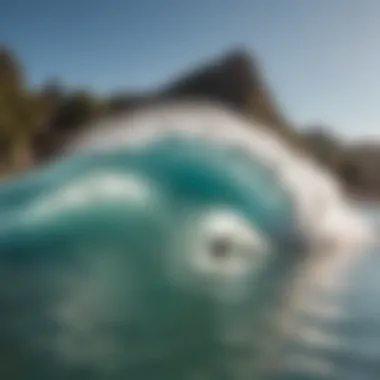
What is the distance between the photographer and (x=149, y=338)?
2.32m

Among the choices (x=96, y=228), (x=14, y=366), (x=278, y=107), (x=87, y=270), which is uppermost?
(x=278, y=107)

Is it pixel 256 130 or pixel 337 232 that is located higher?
pixel 256 130

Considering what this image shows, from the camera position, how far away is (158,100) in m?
2.98

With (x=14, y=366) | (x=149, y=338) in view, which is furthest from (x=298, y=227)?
(x=14, y=366)

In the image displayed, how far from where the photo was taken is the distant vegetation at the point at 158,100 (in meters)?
2.90

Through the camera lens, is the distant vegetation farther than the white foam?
No

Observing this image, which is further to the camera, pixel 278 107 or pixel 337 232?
pixel 337 232

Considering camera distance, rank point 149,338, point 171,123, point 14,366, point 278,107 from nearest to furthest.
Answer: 1. point 14,366
2. point 149,338
3. point 278,107
4. point 171,123

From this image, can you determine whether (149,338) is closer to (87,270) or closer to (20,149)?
(87,270)

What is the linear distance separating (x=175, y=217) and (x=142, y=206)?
19cm

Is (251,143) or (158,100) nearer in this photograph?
(158,100)

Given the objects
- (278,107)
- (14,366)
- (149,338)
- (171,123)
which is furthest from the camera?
(171,123)

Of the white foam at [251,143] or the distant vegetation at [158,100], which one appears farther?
the white foam at [251,143]

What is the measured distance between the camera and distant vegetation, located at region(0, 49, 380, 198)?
114 inches
